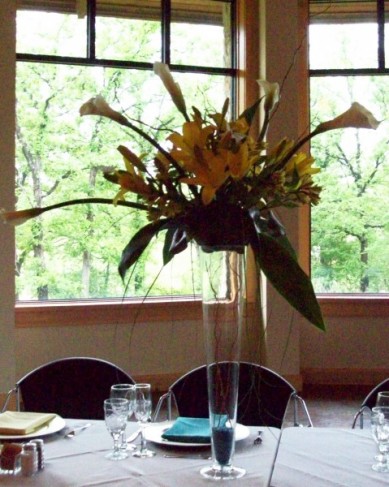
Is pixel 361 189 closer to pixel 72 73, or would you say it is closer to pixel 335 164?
pixel 335 164

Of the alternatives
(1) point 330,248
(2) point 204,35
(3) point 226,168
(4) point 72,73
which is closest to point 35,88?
(4) point 72,73

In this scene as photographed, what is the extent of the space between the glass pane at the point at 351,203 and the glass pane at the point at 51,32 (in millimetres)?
2021

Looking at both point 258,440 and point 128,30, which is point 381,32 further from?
point 258,440

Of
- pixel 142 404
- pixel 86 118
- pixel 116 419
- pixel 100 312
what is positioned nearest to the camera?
pixel 116 419

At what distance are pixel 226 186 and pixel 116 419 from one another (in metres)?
0.68

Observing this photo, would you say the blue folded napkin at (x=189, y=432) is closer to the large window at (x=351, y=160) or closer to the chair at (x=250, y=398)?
the chair at (x=250, y=398)

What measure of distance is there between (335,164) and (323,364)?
1.71 m

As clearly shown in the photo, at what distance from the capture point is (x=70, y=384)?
2799mm

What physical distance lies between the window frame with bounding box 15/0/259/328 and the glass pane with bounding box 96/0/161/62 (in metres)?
0.08

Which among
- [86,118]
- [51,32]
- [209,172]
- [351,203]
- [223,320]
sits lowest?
[223,320]

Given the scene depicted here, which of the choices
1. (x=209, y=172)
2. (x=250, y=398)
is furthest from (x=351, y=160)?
(x=209, y=172)

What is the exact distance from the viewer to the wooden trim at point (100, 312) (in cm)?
552

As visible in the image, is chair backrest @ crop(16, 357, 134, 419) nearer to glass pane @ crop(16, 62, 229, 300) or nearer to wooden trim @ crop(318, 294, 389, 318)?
glass pane @ crop(16, 62, 229, 300)

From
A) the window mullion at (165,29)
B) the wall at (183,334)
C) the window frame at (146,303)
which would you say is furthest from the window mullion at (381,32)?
the window mullion at (165,29)
